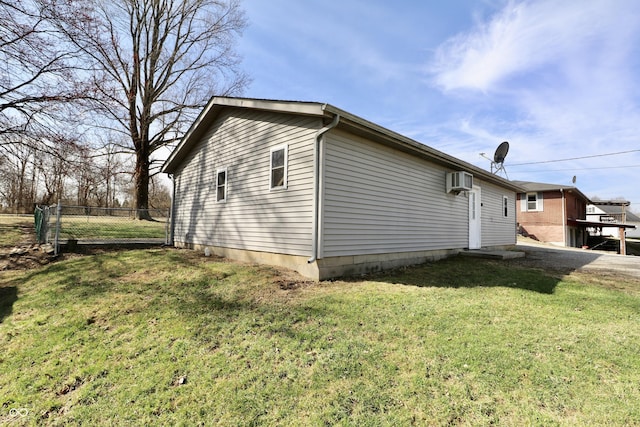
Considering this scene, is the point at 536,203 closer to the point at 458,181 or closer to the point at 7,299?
the point at 458,181

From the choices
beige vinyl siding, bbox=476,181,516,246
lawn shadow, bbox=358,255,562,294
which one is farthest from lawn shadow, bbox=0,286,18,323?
beige vinyl siding, bbox=476,181,516,246

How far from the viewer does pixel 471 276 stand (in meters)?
7.01

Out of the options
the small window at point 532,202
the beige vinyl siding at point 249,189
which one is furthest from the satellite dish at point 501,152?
the beige vinyl siding at point 249,189

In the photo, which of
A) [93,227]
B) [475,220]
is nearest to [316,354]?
[475,220]

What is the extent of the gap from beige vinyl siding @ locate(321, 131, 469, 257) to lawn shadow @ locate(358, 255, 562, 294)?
68 cm

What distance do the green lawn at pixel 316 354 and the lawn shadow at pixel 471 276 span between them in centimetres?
37

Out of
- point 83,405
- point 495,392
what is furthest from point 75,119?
point 495,392

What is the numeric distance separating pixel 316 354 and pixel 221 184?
7152 millimetres

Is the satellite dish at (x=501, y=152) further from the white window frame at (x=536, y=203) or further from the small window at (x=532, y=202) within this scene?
the small window at (x=532, y=202)

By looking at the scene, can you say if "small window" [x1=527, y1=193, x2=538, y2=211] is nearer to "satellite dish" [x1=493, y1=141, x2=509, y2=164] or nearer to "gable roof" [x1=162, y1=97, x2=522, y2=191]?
"satellite dish" [x1=493, y1=141, x2=509, y2=164]

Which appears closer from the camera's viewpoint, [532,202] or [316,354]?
[316,354]

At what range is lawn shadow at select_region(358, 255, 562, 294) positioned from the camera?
618 cm

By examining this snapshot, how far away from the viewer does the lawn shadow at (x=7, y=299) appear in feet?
16.4

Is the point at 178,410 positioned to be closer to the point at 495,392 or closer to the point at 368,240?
the point at 495,392
